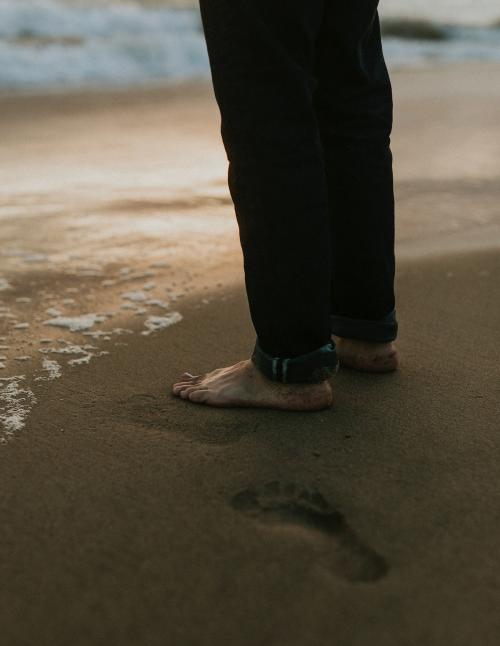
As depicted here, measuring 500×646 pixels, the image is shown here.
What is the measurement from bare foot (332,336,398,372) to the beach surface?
0.03 meters

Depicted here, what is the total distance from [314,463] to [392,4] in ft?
41.5

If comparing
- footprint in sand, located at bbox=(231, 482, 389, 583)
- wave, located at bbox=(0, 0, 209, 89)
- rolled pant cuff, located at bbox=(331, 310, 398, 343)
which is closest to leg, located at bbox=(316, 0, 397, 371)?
rolled pant cuff, located at bbox=(331, 310, 398, 343)

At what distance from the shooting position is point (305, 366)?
131 cm

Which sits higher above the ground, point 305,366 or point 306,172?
point 306,172

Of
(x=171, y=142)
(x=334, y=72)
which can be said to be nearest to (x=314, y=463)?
(x=334, y=72)

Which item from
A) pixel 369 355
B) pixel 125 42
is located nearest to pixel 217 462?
pixel 369 355

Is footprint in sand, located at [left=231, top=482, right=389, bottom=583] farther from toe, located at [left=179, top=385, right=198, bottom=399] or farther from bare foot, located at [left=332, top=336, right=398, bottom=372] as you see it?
bare foot, located at [left=332, top=336, right=398, bottom=372]

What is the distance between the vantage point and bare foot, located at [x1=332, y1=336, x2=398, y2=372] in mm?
1494

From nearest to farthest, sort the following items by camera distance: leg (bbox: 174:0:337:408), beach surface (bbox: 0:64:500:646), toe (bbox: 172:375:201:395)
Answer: beach surface (bbox: 0:64:500:646) < leg (bbox: 174:0:337:408) < toe (bbox: 172:375:201:395)

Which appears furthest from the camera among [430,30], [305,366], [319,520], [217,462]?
[430,30]

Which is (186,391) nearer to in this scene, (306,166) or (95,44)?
(306,166)

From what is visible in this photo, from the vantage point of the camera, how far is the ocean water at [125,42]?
6.83 m

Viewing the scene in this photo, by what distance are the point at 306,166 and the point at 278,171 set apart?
4cm

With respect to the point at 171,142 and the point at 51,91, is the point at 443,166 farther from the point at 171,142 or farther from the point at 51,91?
the point at 51,91
